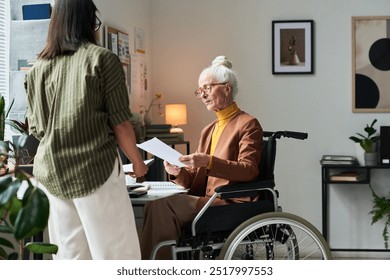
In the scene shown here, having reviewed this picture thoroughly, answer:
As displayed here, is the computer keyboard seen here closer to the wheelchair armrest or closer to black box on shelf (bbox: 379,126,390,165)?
the wheelchair armrest

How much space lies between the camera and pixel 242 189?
229cm

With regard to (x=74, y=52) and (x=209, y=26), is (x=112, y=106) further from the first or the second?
(x=209, y=26)

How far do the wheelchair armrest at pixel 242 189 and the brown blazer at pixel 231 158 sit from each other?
0.05 meters

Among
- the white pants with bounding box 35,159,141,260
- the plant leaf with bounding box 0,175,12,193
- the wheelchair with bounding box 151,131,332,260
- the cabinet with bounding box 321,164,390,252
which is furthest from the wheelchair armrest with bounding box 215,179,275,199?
the cabinet with bounding box 321,164,390,252

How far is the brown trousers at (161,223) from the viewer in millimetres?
2340

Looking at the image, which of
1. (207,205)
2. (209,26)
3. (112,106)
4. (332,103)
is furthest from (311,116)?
(112,106)

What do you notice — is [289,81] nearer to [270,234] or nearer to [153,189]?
[153,189]

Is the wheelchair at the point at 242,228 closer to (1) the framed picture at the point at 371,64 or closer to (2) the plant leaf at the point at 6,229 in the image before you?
(2) the plant leaf at the point at 6,229

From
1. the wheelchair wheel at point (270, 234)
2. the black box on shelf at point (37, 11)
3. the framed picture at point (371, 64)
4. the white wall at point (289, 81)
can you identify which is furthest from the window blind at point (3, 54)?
the framed picture at point (371, 64)

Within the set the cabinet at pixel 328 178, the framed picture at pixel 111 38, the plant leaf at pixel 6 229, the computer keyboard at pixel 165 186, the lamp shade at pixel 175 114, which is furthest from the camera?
the lamp shade at pixel 175 114

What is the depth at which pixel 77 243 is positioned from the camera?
1807 millimetres

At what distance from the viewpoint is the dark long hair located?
1.75 meters

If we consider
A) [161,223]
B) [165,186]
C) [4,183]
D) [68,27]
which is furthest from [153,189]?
[4,183]

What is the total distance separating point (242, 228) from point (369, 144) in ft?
6.71
